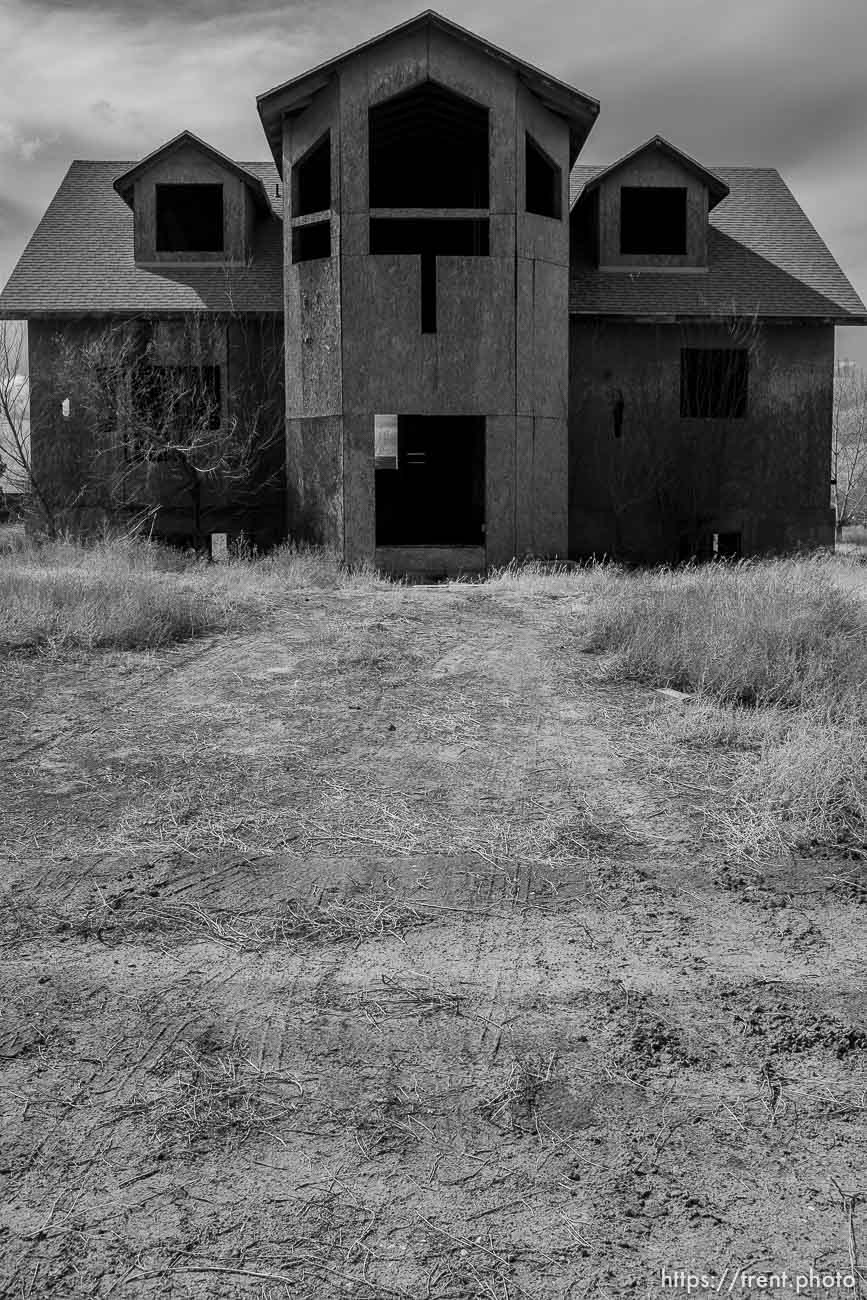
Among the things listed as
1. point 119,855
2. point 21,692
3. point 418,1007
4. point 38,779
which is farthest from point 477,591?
point 418,1007

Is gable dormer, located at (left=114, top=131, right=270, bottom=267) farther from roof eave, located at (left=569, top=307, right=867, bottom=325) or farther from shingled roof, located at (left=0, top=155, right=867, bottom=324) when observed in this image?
roof eave, located at (left=569, top=307, right=867, bottom=325)

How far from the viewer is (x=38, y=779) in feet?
23.6

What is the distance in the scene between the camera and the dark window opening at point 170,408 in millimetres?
20594

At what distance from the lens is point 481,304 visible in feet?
61.1

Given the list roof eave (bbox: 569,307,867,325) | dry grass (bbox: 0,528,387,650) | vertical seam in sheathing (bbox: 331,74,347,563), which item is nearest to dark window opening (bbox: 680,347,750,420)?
roof eave (bbox: 569,307,867,325)

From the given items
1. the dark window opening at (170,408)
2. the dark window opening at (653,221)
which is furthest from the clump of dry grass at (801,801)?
the dark window opening at (653,221)

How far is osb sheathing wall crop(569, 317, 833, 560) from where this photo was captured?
21.5 m

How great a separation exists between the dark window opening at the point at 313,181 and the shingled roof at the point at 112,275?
1.33 metres

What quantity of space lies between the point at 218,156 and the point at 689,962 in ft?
66.9

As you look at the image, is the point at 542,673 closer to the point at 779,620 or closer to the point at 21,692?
the point at 779,620

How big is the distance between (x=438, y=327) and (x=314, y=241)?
395cm

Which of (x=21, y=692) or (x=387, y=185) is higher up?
(x=387, y=185)

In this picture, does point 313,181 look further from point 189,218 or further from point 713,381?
point 713,381

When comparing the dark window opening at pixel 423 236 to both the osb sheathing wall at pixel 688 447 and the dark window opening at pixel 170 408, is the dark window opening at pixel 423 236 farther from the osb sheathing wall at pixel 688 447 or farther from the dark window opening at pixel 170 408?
the dark window opening at pixel 170 408
